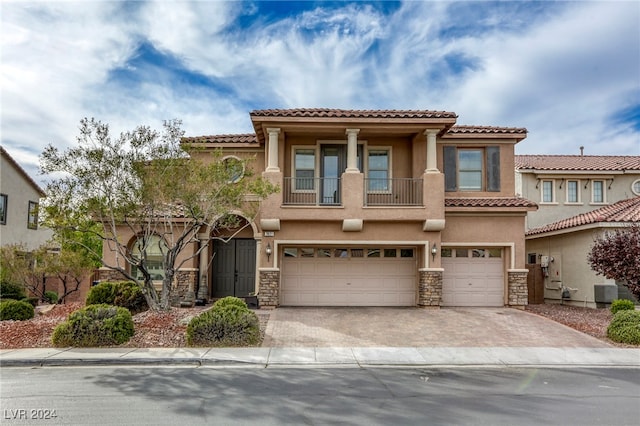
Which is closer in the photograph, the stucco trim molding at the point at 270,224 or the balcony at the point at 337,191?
the stucco trim molding at the point at 270,224

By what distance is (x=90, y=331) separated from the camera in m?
11.6

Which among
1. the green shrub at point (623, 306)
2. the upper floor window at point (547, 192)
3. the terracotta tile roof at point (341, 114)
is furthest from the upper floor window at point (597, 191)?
the terracotta tile roof at point (341, 114)

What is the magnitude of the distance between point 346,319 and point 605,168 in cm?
1762

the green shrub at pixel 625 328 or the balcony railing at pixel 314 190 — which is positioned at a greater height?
the balcony railing at pixel 314 190

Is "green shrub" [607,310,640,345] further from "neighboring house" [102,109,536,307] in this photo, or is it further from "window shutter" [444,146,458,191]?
"window shutter" [444,146,458,191]

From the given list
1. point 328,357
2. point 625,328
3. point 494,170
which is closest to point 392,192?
point 494,170

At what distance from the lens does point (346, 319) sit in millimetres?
14883

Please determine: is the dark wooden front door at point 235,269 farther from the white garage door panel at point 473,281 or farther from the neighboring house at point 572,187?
the neighboring house at point 572,187

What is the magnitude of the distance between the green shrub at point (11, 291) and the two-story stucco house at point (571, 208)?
2061cm

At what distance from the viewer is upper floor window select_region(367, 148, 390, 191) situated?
1820 cm

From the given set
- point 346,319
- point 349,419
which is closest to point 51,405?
point 349,419

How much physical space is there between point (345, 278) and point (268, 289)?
284cm

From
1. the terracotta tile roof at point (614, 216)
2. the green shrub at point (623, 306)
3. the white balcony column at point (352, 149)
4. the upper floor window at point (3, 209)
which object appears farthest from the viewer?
the upper floor window at point (3, 209)

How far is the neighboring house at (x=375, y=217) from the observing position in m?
16.6
